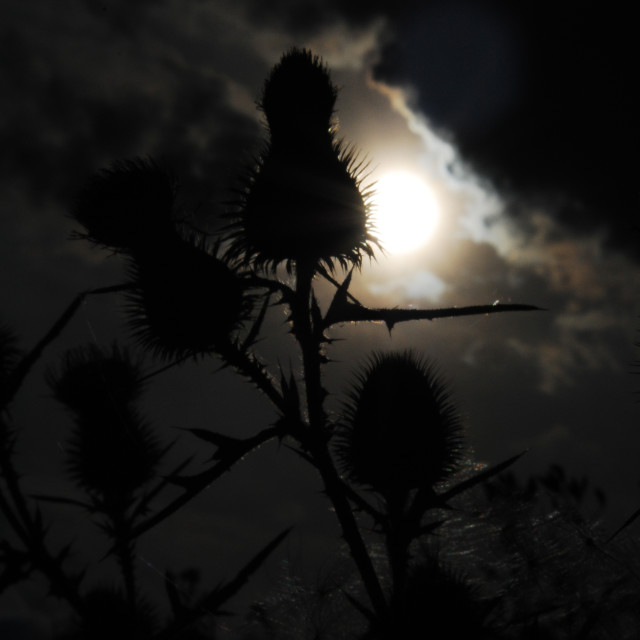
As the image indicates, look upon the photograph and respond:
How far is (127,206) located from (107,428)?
2.64m

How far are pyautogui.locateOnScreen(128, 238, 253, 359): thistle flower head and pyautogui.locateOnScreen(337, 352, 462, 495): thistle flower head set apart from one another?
2.37 feet

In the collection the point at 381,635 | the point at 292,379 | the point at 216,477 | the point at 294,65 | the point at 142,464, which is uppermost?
the point at 294,65

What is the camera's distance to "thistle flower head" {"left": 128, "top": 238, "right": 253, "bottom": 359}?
250 centimetres

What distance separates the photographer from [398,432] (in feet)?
8.09

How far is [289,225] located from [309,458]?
107 cm

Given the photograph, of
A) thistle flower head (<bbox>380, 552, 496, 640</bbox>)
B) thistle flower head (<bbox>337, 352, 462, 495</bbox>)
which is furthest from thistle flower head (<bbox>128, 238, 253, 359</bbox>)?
thistle flower head (<bbox>380, 552, 496, 640</bbox>)

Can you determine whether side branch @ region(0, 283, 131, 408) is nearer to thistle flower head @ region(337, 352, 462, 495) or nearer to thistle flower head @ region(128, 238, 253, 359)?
thistle flower head @ region(128, 238, 253, 359)

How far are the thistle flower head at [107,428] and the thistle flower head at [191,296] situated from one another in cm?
161

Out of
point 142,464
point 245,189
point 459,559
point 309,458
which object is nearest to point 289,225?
point 245,189

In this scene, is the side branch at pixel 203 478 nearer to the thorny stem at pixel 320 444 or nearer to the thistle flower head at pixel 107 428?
the thorny stem at pixel 320 444

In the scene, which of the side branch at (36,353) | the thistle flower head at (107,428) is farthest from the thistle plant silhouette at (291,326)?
the thistle flower head at (107,428)

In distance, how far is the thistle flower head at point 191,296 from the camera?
8.20 ft

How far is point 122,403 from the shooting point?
16.0 feet

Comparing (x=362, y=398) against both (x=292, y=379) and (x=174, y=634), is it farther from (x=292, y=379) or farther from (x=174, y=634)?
(x=174, y=634)
